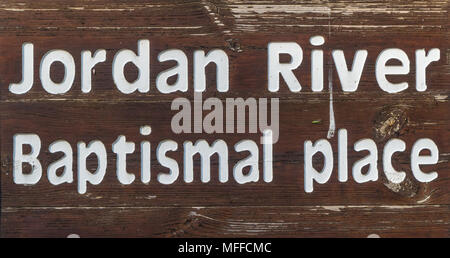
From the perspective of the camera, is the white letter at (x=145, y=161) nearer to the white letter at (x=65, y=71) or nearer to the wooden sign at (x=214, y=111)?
the wooden sign at (x=214, y=111)

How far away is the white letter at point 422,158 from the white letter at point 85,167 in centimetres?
83

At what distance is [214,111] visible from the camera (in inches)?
46.3

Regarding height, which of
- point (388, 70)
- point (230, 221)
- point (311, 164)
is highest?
point (388, 70)

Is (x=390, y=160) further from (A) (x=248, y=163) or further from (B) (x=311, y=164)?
(A) (x=248, y=163)

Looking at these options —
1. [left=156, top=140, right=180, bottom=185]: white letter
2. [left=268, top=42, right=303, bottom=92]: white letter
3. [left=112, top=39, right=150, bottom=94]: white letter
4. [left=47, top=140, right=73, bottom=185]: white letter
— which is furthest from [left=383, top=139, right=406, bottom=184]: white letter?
[left=47, top=140, right=73, bottom=185]: white letter

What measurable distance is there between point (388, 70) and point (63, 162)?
0.90 m

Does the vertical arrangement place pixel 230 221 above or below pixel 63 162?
below

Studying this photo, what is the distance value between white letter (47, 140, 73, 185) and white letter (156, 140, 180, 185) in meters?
0.23

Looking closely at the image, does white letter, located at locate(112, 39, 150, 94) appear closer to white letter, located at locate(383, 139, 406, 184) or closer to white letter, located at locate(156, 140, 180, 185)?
white letter, located at locate(156, 140, 180, 185)

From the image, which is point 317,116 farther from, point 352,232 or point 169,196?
point 169,196

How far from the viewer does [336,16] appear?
46.5 inches

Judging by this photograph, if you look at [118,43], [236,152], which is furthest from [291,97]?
[118,43]

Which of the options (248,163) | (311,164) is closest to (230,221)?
(248,163)

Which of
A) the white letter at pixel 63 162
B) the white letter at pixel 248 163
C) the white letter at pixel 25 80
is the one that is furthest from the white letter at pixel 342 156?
the white letter at pixel 25 80
